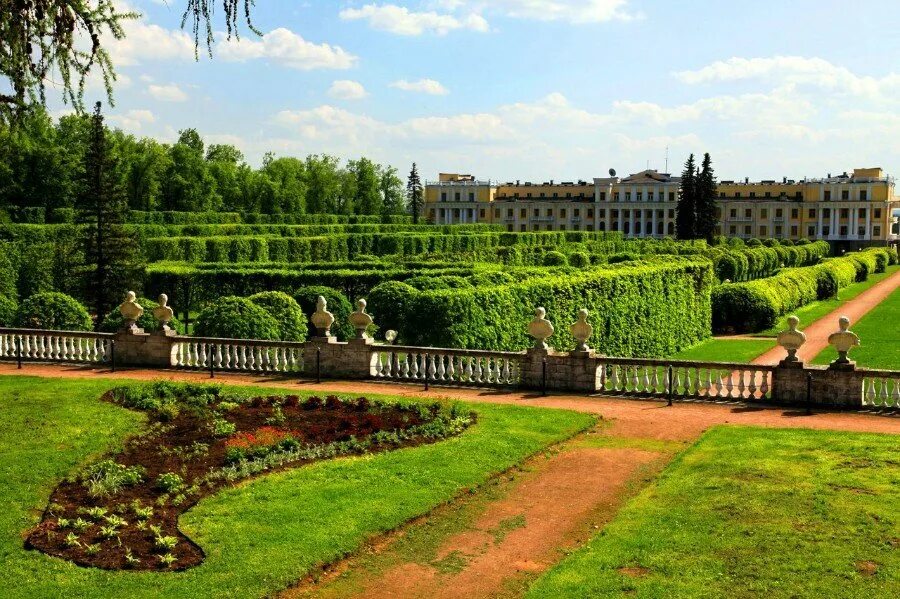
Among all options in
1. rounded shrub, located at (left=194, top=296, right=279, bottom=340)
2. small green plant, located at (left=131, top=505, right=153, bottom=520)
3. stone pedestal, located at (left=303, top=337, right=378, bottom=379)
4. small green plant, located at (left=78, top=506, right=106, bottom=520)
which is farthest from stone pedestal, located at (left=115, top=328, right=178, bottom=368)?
small green plant, located at (left=131, top=505, right=153, bottom=520)

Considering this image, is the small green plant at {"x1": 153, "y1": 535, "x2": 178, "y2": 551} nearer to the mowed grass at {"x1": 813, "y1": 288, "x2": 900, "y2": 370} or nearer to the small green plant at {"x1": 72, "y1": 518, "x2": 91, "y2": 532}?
the small green plant at {"x1": 72, "y1": 518, "x2": 91, "y2": 532}

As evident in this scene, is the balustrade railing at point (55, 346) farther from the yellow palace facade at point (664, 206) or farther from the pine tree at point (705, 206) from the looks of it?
the yellow palace facade at point (664, 206)

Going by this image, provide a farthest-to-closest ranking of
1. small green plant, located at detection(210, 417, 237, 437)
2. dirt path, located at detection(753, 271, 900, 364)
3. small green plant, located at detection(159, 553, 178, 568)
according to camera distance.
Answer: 1. dirt path, located at detection(753, 271, 900, 364)
2. small green plant, located at detection(210, 417, 237, 437)
3. small green plant, located at detection(159, 553, 178, 568)

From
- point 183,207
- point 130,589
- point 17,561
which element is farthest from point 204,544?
point 183,207

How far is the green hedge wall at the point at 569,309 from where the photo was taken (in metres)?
26.8

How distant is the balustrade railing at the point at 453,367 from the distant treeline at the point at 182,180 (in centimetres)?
1010

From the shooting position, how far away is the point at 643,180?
17962 cm

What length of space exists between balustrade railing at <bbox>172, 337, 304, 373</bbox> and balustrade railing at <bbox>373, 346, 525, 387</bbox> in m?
2.32

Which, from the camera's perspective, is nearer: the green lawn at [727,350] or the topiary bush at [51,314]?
the topiary bush at [51,314]

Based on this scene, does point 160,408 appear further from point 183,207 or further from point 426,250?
point 183,207

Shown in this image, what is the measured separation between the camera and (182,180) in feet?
344

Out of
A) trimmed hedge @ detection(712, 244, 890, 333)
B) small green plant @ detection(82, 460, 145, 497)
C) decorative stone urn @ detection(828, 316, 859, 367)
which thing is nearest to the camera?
small green plant @ detection(82, 460, 145, 497)

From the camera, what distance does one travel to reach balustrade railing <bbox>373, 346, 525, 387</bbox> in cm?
2173

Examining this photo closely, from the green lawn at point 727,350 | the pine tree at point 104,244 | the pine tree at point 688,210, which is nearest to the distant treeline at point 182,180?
the pine tree at point 104,244
